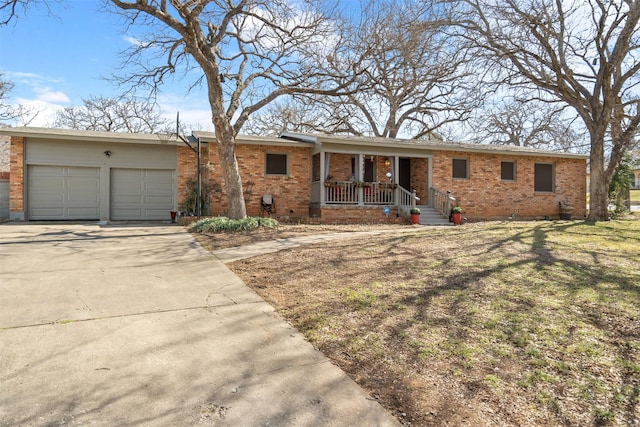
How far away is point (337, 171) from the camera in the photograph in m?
15.3

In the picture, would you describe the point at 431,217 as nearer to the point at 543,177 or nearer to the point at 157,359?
the point at 543,177

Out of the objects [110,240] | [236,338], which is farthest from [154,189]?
[236,338]

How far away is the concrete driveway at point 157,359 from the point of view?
2.09m

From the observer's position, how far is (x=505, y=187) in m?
16.2

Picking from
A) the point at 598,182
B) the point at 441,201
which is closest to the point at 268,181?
the point at 441,201

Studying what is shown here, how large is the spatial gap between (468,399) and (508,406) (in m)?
0.21

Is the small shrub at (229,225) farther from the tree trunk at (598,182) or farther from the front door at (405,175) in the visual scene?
the tree trunk at (598,182)

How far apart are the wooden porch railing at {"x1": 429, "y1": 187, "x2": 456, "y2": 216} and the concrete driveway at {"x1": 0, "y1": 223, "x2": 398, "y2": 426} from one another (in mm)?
10881

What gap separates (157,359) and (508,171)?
55.2 feet

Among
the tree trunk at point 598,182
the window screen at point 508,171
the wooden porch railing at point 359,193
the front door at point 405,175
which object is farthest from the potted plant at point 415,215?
the tree trunk at point 598,182

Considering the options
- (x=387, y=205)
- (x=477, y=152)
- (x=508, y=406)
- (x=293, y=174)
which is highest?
(x=477, y=152)

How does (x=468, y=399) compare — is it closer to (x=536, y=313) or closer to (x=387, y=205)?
(x=536, y=313)

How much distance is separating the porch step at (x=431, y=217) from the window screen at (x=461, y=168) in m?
2.41

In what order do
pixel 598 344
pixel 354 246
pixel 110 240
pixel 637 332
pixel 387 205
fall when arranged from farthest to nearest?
pixel 387 205 → pixel 110 240 → pixel 354 246 → pixel 637 332 → pixel 598 344
